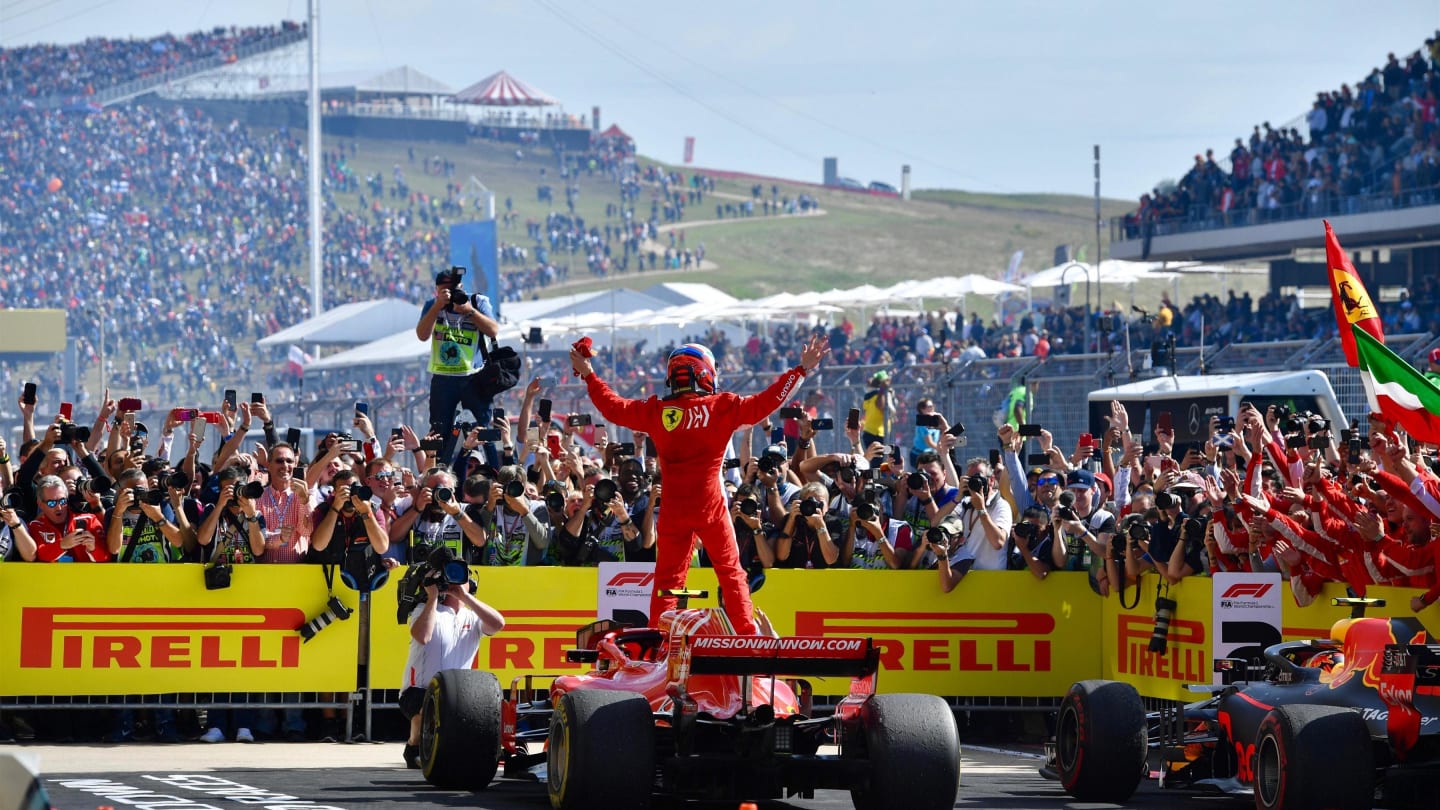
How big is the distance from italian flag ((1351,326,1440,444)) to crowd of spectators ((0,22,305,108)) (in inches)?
3971

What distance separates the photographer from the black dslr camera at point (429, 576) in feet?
36.8

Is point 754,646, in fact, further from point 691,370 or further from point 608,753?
point 691,370

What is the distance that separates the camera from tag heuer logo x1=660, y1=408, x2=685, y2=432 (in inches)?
426

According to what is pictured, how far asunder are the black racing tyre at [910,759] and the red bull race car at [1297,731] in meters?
1.40

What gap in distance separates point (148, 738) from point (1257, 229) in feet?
97.9

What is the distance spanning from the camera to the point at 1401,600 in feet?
37.7

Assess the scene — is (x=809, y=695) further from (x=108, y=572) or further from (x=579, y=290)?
(x=579, y=290)

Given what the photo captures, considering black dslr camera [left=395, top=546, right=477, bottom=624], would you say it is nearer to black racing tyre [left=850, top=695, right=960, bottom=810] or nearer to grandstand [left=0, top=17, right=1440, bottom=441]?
black racing tyre [left=850, top=695, right=960, bottom=810]

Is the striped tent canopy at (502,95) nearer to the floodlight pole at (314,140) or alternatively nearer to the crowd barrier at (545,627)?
the floodlight pole at (314,140)

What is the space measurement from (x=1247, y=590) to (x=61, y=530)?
7182 mm

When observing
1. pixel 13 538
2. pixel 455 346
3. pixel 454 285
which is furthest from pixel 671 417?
pixel 455 346

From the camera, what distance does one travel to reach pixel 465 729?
33.4 feet

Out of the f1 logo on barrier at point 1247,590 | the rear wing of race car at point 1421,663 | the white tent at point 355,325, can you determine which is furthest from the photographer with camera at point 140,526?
the white tent at point 355,325

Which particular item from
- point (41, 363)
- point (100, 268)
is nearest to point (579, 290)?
point (100, 268)
